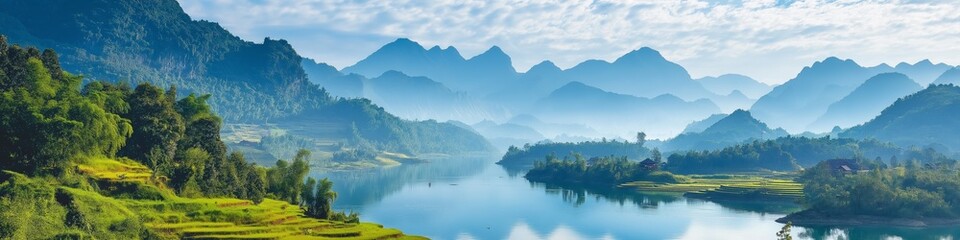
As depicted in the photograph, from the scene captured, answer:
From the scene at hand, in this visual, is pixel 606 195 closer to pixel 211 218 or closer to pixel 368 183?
pixel 368 183

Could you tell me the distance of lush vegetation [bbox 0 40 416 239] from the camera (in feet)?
119

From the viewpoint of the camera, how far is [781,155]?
163m

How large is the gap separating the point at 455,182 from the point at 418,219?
68.0 m

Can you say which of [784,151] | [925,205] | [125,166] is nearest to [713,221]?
[925,205]

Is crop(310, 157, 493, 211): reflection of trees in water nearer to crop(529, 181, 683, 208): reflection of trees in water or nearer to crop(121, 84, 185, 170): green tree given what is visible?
crop(529, 181, 683, 208): reflection of trees in water

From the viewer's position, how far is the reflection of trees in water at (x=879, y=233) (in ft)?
239

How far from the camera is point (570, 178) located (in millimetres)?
151875

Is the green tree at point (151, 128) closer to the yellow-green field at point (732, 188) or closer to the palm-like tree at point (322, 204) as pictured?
the palm-like tree at point (322, 204)

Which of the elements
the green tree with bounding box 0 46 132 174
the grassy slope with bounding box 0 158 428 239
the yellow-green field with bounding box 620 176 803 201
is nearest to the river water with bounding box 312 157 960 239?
the yellow-green field with bounding box 620 176 803 201

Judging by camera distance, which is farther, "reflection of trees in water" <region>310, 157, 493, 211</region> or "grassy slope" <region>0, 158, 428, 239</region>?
"reflection of trees in water" <region>310, 157, 493, 211</region>

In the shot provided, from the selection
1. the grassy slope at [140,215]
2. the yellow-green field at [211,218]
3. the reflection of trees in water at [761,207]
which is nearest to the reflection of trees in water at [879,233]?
the reflection of trees in water at [761,207]

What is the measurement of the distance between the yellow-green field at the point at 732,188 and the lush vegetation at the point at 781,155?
75.8 feet

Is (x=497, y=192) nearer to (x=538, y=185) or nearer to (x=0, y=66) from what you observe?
(x=538, y=185)


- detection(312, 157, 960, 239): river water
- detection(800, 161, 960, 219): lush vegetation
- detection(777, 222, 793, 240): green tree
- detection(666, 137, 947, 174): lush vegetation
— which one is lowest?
detection(312, 157, 960, 239): river water
